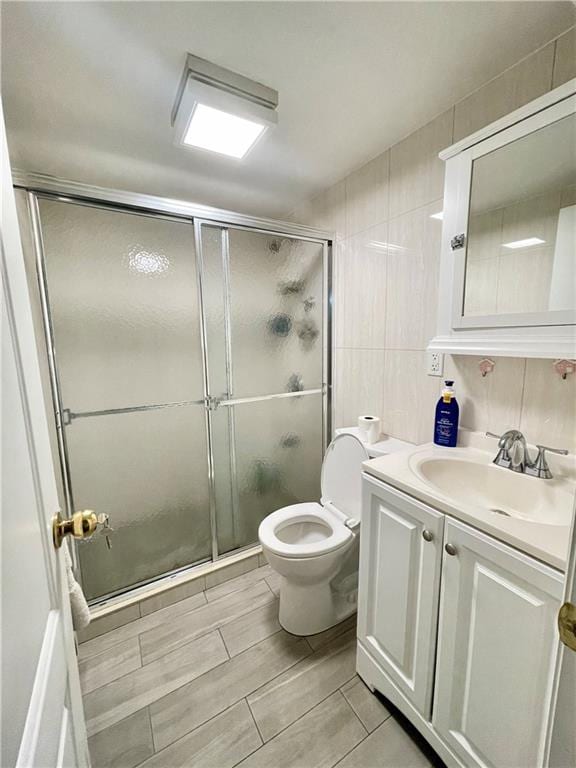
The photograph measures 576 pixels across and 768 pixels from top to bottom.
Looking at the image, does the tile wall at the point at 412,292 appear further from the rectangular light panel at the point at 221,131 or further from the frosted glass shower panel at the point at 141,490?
the frosted glass shower panel at the point at 141,490

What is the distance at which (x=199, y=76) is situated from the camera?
1062mm

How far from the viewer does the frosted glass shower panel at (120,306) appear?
1368 millimetres

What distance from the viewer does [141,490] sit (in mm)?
1652

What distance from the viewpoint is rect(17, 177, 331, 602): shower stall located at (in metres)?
1.40

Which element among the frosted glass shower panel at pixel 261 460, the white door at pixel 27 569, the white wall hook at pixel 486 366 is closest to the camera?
the white door at pixel 27 569

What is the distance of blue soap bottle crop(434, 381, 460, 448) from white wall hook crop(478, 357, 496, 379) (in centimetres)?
14

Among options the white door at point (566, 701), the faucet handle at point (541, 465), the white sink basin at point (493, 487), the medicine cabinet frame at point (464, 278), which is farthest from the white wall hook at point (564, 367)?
the white door at point (566, 701)

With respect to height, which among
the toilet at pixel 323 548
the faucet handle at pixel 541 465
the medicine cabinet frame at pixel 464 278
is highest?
the medicine cabinet frame at pixel 464 278

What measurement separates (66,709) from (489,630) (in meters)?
0.94

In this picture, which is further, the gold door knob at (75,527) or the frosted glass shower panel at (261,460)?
the frosted glass shower panel at (261,460)

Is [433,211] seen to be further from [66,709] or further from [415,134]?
[66,709]

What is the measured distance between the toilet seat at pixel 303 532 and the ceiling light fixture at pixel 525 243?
4.23ft

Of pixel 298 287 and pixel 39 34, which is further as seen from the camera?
pixel 298 287

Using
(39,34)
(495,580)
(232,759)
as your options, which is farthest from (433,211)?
(232,759)
